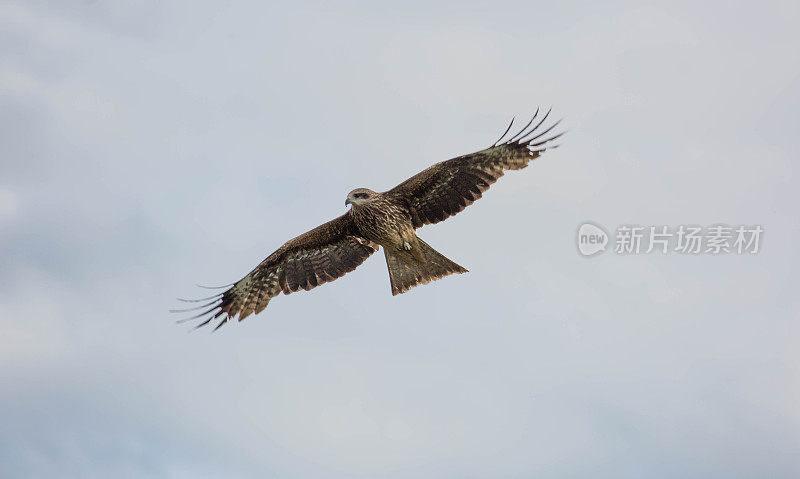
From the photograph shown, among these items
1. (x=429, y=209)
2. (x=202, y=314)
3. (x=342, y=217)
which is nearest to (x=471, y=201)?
(x=429, y=209)

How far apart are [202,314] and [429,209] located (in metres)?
4.34

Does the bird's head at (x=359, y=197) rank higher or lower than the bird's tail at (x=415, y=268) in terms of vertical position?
higher

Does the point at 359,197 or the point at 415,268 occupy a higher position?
the point at 359,197

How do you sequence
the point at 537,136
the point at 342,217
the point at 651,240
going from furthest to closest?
the point at 651,240 < the point at 342,217 < the point at 537,136

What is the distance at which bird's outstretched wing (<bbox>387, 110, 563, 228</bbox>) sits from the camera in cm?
1561

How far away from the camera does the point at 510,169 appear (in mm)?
15648

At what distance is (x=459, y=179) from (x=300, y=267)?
10.8 feet

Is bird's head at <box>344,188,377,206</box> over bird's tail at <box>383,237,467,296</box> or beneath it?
over

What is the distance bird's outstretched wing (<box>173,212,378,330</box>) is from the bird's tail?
669 millimetres

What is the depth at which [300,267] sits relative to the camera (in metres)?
17.4

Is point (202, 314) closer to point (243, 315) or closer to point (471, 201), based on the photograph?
point (243, 315)

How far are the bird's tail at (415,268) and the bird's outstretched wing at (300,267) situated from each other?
669 mm

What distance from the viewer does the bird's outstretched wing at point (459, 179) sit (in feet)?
51.2

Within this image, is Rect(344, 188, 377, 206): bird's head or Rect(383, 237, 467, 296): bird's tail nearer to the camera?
Rect(383, 237, 467, 296): bird's tail
